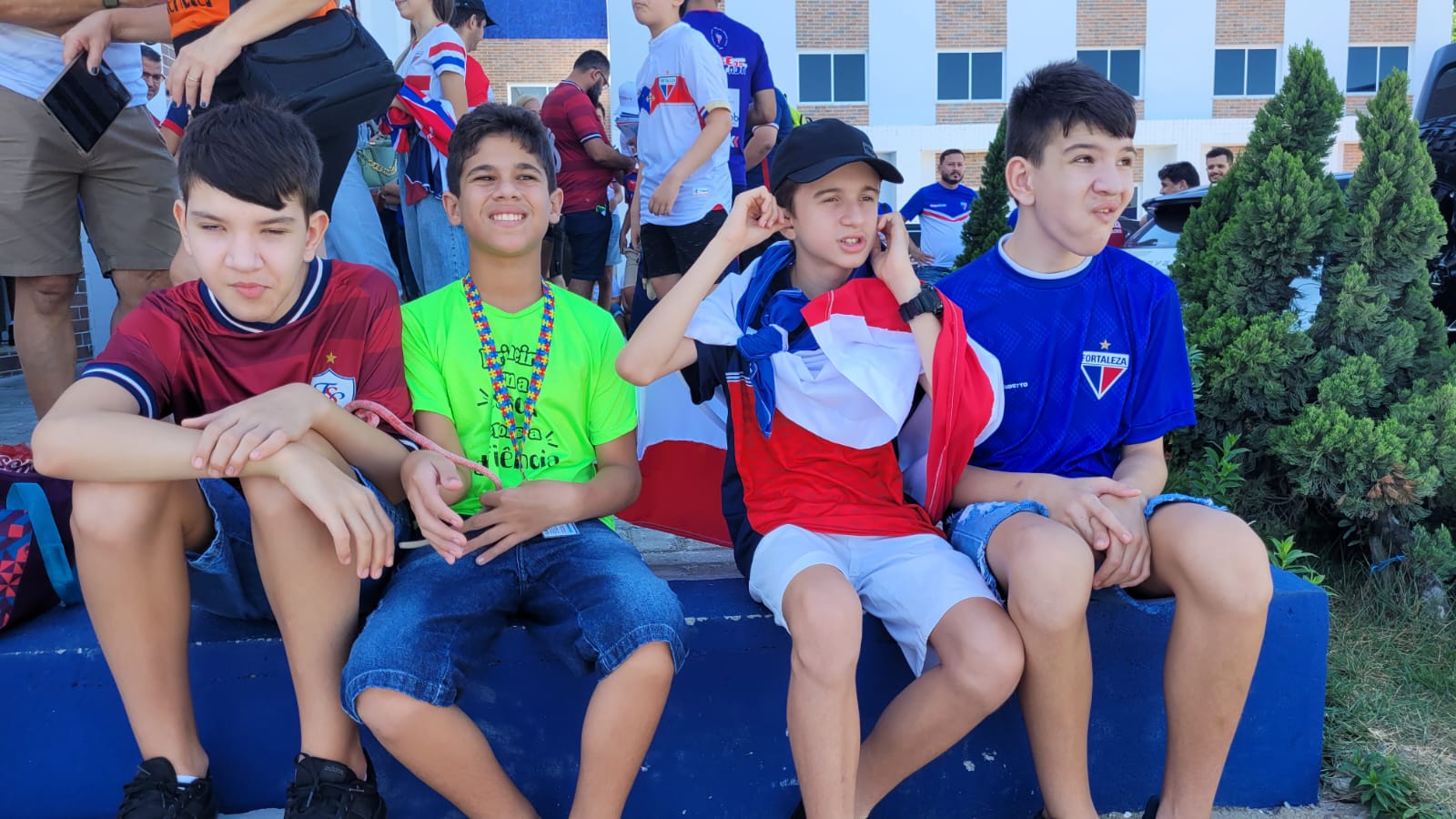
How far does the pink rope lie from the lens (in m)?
2.04

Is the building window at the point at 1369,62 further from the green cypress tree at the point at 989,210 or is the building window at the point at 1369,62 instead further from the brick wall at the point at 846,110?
the green cypress tree at the point at 989,210

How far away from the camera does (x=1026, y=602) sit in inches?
75.8

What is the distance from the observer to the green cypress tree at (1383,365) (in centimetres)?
299

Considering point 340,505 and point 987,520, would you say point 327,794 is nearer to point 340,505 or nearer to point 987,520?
point 340,505

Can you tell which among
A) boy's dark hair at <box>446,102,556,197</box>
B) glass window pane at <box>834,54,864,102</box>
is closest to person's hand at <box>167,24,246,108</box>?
boy's dark hair at <box>446,102,556,197</box>

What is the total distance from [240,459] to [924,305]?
4.28 feet

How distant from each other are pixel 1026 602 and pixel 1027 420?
0.52 meters

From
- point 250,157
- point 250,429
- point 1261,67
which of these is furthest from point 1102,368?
point 1261,67

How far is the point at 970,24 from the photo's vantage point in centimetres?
2444

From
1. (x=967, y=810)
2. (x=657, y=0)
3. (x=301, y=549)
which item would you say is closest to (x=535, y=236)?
(x=301, y=549)

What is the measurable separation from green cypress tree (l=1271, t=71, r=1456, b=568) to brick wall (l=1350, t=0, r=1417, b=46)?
26496mm

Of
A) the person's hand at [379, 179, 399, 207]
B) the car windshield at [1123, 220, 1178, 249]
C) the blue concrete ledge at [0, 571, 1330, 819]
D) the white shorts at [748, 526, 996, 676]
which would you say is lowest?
the blue concrete ledge at [0, 571, 1330, 819]

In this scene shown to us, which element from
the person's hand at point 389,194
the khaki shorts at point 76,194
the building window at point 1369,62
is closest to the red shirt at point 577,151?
the person's hand at point 389,194

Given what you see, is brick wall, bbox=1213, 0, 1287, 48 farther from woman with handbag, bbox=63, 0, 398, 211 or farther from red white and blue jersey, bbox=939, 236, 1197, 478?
woman with handbag, bbox=63, 0, 398, 211
